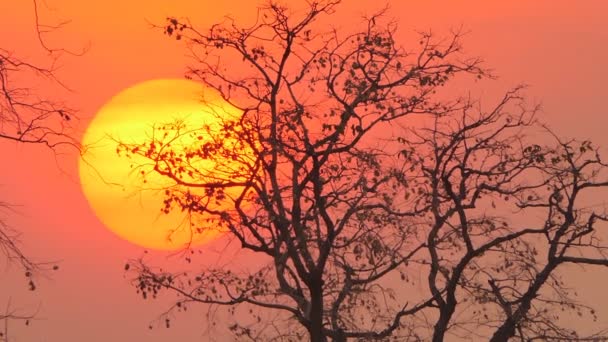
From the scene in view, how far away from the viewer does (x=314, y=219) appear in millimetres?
19250

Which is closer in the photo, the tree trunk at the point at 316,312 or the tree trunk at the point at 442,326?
the tree trunk at the point at 316,312

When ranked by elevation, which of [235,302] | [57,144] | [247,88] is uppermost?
[247,88]

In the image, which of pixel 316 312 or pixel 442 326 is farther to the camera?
pixel 442 326

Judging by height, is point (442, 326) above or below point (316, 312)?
above

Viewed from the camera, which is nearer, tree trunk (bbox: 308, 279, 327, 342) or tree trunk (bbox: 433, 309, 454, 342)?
tree trunk (bbox: 308, 279, 327, 342)

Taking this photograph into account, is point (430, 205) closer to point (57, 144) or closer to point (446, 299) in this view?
point (446, 299)

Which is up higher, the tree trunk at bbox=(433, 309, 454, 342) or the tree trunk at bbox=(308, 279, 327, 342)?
the tree trunk at bbox=(433, 309, 454, 342)

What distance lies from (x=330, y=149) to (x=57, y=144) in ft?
30.5

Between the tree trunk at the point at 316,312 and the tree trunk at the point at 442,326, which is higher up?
the tree trunk at the point at 442,326

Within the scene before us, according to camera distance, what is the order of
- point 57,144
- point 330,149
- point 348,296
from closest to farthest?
point 57,144 < point 330,149 < point 348,296

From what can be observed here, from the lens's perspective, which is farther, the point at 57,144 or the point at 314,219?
the point at 314,219

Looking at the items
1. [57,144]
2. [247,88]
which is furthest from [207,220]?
[57,144]

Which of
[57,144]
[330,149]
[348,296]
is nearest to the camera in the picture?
[57,144]

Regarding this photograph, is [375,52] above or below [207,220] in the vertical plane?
above
